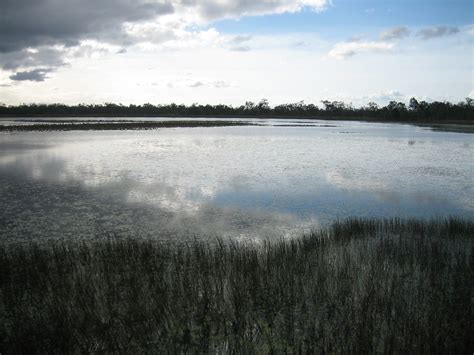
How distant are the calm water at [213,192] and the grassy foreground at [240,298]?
198 cm

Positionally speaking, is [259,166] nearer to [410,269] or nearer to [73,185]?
[73,185]

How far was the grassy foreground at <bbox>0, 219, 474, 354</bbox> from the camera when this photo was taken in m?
4.66

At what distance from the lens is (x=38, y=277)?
6.66m

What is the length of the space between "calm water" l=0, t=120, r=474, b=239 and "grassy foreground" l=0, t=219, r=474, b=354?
198cm

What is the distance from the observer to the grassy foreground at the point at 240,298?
15.3 feet

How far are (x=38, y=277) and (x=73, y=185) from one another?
32.3 feet

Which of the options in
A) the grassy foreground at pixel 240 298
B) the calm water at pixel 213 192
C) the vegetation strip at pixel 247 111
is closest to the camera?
the grassy foreground at pixel 240 298

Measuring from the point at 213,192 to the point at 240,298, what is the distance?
9.32m

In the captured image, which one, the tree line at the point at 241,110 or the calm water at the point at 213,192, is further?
the tree line at the point at 241,110

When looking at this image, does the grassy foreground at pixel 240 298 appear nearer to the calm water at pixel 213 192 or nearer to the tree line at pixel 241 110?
the calm water at pixel 213 192

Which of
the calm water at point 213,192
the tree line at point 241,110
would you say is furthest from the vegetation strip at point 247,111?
the calm water at point 213,192

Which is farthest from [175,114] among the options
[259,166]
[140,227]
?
[140,227]

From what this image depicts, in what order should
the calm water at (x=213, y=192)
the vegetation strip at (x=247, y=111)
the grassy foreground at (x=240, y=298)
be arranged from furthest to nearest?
the vegetation strip at (x=247, y=111) → the calm water at (x=213, y=192) → the grassy foreground at (x=240, y=298)

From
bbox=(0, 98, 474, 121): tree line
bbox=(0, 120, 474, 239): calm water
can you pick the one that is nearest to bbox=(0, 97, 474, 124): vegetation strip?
bbox=(0, 98, 474, 121): tree line
